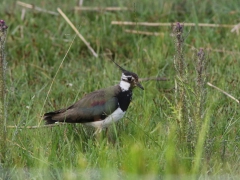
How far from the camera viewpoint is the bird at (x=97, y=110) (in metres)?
5.30

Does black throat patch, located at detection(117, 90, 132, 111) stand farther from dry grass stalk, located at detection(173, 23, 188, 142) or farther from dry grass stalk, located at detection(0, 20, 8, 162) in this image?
dry grass stalk, located at detection(0, 20, 8, 162)

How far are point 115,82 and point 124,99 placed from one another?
96 centimetres

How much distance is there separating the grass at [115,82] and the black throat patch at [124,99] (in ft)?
0.48

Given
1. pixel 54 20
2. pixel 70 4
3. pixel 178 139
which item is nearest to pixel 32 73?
pixel 54 20

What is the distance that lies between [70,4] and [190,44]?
1831 mm

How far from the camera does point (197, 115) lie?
14.6 feet

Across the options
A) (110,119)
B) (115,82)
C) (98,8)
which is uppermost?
(98,8)

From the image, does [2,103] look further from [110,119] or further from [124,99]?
[124,99]

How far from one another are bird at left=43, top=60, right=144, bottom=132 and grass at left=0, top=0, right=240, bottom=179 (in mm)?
107

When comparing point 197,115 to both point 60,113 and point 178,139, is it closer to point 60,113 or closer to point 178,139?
point 178,139

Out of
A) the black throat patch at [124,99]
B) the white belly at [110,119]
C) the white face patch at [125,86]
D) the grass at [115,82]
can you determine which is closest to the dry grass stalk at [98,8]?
the grass at [115,82]

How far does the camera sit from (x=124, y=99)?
5457 millimetres

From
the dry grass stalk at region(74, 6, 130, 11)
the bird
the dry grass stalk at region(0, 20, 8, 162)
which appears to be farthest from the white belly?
the dry grass stalk at region(74, 6, 130, 11)

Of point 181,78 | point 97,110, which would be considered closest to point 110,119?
point 97,110
